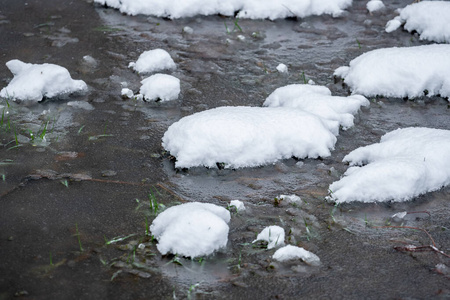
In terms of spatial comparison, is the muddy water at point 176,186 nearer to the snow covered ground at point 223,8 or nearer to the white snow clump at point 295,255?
the white snow clump at point 295,255

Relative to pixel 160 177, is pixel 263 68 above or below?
above

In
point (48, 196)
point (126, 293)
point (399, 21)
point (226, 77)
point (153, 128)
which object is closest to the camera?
point (126, 293)

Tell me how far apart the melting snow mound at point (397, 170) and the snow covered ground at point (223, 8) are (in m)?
2.32

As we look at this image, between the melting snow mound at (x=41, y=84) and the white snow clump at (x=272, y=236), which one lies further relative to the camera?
the melting snow mound at (x=41, y=84)

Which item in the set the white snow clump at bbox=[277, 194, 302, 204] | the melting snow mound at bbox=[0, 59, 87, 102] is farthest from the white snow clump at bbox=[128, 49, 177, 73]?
the white snow clump at bbox=[277, 194, 302, 204]

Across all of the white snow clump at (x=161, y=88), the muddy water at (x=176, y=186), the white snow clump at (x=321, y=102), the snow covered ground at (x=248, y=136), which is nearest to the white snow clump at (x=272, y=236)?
the muddy water at (x=176, y=186)

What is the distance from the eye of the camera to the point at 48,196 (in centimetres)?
278

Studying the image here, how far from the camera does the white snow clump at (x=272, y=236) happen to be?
2.48 metres

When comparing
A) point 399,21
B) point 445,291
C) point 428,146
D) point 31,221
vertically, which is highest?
point 399,21

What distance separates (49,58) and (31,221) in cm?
206

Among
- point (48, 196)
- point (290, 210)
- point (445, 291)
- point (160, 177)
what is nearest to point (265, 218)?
point (290, 210)

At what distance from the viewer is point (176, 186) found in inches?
115

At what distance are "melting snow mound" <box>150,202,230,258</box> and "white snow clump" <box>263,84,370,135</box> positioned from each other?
4.23 feet

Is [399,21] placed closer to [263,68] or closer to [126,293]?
[263,68]
